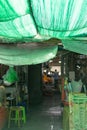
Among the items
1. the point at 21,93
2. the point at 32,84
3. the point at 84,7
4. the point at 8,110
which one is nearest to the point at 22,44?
the point at 84,7

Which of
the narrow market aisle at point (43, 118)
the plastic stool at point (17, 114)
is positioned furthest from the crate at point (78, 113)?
the plastic stool at point (17, 114)

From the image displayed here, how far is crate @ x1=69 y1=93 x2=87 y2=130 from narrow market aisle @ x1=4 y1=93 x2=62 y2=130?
2.79 meters

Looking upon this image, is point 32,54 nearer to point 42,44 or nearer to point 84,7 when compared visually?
point 42,44

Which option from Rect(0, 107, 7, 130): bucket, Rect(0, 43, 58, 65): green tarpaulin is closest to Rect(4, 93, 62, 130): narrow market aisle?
Rect(0, 107, 7, 130): bucket

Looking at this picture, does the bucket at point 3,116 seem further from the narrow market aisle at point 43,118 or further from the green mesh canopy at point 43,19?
the green mesh canopy at point 43,19

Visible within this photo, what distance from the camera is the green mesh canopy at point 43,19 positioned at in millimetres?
4000

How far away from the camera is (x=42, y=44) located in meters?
6.92

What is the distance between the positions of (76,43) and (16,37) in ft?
4.04

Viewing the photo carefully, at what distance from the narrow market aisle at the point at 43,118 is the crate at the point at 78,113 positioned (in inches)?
110

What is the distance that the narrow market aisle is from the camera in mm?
10383

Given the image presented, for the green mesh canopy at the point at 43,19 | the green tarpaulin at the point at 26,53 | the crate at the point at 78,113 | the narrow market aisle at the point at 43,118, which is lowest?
the narrow market aisle at the point at 43,118

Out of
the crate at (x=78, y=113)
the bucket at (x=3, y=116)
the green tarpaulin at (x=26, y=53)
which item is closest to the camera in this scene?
the green tarpaulin at (x=26, y=53)

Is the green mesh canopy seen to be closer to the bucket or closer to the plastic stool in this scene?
the bucket

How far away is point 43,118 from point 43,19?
7920mm
